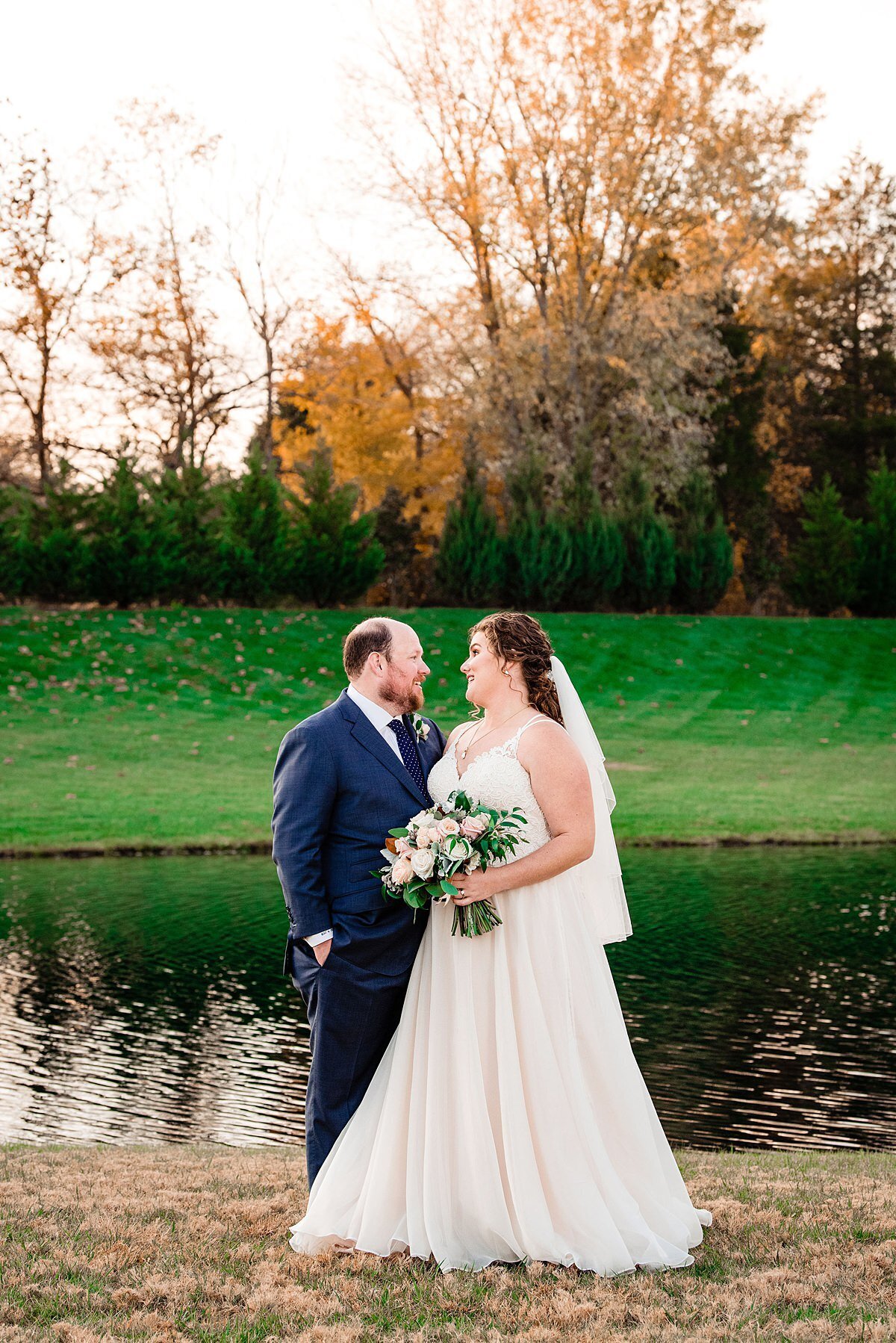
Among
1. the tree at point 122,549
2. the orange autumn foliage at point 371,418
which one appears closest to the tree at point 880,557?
the orange autumn foliage at point 371,418

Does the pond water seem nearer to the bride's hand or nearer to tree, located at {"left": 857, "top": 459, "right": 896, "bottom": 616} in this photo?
the bride's hand

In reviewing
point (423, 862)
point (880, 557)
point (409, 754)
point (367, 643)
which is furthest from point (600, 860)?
point (880, 557)

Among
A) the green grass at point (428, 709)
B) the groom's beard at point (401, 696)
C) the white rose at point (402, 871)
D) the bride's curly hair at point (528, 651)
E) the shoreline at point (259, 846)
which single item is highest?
the bride's curly hair at point (528, 651)

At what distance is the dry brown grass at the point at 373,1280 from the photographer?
3.77 metres

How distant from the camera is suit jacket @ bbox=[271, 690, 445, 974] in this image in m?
4.47

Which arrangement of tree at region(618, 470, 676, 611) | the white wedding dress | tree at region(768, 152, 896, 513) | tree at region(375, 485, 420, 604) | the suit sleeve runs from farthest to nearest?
tree at region(768, 152, 896, 513)
tree at region(375, 485, 420, 604)
tree at region(618, 470, 676, 611)
the suit sleeve
the white wedding dress

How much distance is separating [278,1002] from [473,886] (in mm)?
6463

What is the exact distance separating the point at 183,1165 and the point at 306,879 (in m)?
2.19

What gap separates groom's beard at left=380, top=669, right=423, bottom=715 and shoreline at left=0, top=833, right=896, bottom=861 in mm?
11773

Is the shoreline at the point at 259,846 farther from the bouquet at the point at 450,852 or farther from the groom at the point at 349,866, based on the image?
the bouquet at the point at 450,852

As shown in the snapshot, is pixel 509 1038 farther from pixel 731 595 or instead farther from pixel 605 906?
pixel 731 595

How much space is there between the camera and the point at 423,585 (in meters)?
37.2

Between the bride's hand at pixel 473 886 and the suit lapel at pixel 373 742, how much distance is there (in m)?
0.43

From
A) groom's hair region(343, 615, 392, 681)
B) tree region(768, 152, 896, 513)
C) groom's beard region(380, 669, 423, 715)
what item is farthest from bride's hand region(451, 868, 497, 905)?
tree region(768, 152, 896, 513)
